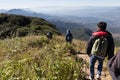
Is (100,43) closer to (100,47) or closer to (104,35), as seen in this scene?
(100,47)

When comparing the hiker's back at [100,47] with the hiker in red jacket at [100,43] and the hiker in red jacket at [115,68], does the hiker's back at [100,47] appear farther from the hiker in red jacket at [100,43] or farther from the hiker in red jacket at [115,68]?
the hiker in red jacket at [115,68]

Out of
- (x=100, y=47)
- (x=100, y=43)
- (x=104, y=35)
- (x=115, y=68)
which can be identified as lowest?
(x=100, y=47)

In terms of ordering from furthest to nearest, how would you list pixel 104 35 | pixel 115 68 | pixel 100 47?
pixel 100 47 < pixel 104 35 < pixel 115 68

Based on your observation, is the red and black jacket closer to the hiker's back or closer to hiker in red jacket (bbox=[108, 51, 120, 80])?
the hiker's back

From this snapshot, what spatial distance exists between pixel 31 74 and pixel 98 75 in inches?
105

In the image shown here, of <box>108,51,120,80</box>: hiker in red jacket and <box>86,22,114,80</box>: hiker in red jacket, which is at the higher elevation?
<box>108,51,120,80</box>: hiker in red jacket

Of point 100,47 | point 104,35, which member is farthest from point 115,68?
point 100,47

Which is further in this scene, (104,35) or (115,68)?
(104,35)

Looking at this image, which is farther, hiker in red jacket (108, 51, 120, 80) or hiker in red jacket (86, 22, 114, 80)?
hiker in red jacket (86, 22, 114, 80)

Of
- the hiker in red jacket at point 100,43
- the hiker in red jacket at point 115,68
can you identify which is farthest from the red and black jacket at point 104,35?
the hiker in red jacket at point 115,68

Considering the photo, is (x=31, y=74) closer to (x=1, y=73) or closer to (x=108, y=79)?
(x=1, y=73)

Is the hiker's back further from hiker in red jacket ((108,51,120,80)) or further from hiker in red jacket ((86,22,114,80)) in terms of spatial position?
hiker in red jacket ((108,51,120,80))

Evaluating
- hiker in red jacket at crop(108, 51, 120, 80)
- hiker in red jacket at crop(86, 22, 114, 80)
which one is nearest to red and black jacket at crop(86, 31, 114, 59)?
hiker in red jacket at crop(86, 22, 114, 80)

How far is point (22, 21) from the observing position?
83438mm
